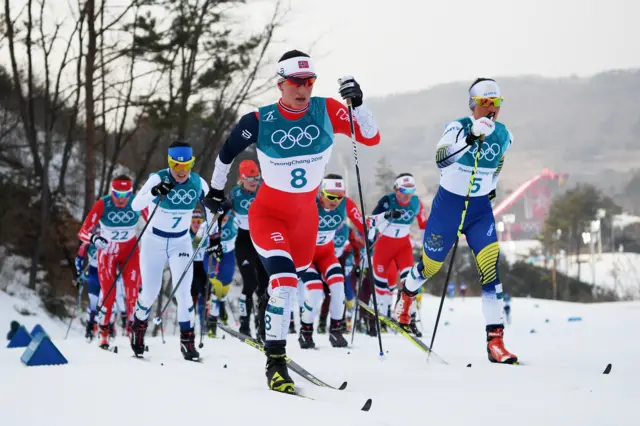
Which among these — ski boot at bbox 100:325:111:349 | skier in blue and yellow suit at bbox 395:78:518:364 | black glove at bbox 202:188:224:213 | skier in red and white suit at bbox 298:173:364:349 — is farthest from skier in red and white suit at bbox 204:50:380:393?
ski boot at bbox 100:325:111:349

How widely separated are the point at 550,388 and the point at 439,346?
4218 mm

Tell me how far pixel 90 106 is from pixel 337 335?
14147 mm

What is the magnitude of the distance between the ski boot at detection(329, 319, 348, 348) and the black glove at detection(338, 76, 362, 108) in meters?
4.46

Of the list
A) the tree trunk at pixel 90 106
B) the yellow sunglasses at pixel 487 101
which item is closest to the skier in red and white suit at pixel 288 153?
the yellow sunglasses at pixel 487 101

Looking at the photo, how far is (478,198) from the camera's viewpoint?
6.62 metres

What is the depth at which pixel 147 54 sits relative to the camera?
21344 millimetres

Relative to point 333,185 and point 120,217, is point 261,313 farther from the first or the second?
point 120,217

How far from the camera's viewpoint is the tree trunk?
807 inches

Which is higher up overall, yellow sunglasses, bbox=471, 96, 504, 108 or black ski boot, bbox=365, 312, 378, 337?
yellow sunglasses, bbox=471, 96, 504, 108

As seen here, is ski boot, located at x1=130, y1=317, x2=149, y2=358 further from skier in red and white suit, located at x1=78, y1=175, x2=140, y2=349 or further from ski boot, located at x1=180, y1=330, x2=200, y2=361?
skier in red and white suit, located at x1=78, y1=175, x2=140, y2=349

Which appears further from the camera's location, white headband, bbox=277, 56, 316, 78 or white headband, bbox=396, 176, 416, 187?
white headband, bbox=396, 176, 416, 187

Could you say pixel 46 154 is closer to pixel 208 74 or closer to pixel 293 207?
pixel 208 74

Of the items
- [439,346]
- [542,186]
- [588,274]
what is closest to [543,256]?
[588,274]

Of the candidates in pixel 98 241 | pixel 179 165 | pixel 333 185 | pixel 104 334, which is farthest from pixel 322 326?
pixel 179 165
